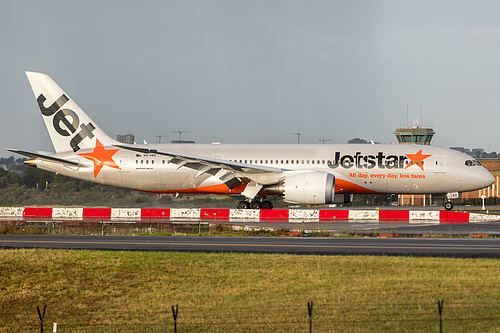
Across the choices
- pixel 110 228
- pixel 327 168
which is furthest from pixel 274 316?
pixel 327 168

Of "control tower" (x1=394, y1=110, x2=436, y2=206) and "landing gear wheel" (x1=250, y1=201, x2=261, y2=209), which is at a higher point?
"control tower" (x1=394, y1=110, x2=436, y2=206)

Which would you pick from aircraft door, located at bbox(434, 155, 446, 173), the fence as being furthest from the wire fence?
aircraft door, located at bbox(434, 155, 446, 173)

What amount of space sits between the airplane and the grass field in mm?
18308

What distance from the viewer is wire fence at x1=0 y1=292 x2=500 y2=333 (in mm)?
13656

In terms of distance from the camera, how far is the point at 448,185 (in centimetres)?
4069

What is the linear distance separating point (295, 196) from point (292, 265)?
18.7 metres

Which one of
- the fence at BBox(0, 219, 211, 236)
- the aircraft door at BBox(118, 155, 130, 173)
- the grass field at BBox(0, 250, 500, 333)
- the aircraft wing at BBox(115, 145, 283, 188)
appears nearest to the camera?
the grass field at BBox(0, 250, 500, 333)

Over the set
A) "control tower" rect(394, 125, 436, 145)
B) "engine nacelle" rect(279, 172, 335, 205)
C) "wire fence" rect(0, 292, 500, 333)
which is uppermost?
"control tower" rect(394, 125, 436, 145)

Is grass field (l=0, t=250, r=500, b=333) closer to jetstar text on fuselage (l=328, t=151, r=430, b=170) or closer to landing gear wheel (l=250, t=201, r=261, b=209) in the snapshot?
landing gear wheel (l=250, t=201, r=261, b=209)

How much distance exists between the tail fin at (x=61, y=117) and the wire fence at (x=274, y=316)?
88.8 feet

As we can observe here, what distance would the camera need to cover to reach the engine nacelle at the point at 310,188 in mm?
37812

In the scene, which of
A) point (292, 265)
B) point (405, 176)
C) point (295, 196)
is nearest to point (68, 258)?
point (292, 265)

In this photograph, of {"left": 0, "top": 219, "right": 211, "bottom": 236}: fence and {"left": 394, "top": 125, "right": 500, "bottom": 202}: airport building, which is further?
{"left": 394, "top": 125, "right": 500, "bottom": 202}: airport building

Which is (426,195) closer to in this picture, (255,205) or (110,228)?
(255,205)
